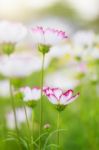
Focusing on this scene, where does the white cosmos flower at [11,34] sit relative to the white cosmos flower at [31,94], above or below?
above

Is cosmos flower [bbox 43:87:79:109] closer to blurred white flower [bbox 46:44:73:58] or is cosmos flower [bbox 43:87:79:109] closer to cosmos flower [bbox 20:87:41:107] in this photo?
cosmos flower [bbox 20:87:41:107]

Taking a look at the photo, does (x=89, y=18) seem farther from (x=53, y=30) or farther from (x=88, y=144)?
(x=53, y=30)

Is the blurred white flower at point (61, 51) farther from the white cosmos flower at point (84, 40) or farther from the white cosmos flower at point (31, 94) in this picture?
the white cosmos flower at point (31, 94)

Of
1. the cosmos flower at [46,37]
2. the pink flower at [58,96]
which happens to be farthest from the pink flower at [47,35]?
the pink flower at [58,96]

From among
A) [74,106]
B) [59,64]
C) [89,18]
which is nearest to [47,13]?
[89,18]

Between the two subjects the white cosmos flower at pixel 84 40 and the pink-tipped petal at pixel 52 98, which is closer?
the pink-tipped petal at pixel 52 98

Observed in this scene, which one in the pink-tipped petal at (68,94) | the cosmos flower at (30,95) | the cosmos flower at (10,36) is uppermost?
the cosmos flower at (10,36)

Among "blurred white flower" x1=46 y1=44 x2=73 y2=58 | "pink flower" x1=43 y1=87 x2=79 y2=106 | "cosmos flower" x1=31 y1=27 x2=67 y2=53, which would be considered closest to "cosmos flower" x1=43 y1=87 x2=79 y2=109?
"pink flower" x1=43 y1=87 x2=79 y2=106
